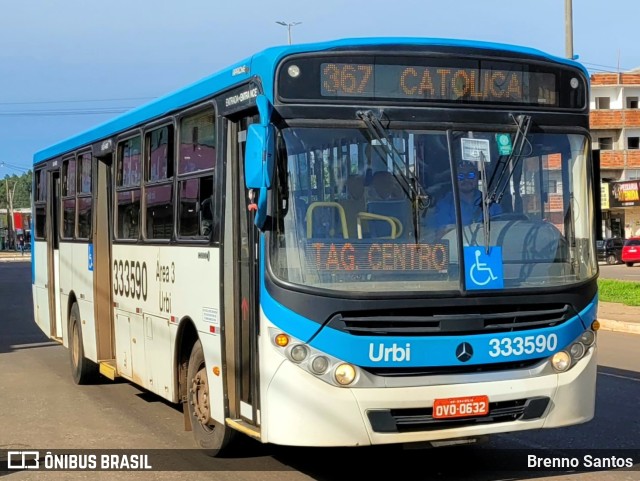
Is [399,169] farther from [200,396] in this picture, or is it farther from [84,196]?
[84,196]

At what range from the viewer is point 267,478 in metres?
6.64

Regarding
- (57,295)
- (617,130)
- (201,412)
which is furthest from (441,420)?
(617,130)

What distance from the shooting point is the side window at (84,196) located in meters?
11.0

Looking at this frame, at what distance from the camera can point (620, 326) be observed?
17.3m

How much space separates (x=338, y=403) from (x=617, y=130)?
6784cm

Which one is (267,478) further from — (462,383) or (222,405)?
(462,383)

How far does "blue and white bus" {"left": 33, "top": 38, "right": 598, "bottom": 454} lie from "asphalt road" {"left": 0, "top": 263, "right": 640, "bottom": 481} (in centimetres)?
58

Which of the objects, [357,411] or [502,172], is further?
[502,172]

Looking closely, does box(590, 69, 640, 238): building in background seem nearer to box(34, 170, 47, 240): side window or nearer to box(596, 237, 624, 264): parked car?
box(596, 237, 624, 264): parked car

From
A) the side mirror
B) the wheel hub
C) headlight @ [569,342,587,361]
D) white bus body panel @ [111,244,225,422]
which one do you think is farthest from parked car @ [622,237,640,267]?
the side mirror

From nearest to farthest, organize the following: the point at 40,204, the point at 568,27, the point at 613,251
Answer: the point at 40,204, the point at 568,27, the point at 613,251

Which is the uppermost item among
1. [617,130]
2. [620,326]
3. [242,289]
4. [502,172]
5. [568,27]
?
[617,130]

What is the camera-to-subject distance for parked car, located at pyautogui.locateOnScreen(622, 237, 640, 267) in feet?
150

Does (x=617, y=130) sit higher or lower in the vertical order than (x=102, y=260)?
higher
